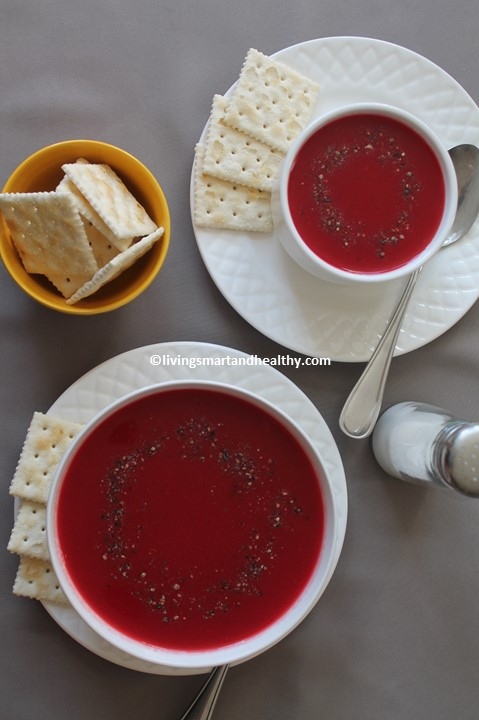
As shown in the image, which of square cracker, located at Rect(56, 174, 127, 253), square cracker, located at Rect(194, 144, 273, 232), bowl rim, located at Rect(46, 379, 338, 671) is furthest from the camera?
square cracker, located at Rect(194, 144, 273, 232)

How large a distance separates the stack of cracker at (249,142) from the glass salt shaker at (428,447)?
17.0 inches

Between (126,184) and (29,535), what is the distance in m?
0.63

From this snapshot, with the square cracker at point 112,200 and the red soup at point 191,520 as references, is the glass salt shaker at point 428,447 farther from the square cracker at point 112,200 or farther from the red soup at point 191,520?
the square cracker at point 112,200

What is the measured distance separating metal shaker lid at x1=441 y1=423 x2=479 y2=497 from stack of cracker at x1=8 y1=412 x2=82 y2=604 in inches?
24.7

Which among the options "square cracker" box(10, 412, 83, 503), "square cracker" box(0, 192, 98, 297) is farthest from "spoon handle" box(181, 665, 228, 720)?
"square cracker" box(0, 192, 98, 297)

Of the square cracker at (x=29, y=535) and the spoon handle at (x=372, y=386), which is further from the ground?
the spoon handle at (x=372, y=386)

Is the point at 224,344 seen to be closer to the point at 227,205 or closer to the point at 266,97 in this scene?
the point at 227,205

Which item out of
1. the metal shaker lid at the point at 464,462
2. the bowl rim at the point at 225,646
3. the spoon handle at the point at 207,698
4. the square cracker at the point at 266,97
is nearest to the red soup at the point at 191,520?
the bowl rim at the point at 225,646

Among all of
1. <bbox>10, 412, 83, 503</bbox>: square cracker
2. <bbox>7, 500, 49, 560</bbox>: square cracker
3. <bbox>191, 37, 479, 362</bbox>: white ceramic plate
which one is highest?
<bbox>191, 37, 479, 362</bbox>: white ceramic plate

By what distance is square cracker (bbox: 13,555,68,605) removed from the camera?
1.12 meters

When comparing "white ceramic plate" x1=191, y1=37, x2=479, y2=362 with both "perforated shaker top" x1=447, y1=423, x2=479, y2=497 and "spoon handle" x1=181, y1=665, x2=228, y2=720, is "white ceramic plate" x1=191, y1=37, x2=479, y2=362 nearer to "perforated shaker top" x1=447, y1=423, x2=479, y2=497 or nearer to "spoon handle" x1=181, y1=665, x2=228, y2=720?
"perforated shaker top" x1=447, y1=423, x2=479, y2=497

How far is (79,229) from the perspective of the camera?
106 cm

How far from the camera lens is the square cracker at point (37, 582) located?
3.68 ft

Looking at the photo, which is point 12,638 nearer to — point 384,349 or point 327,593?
point 327,593
